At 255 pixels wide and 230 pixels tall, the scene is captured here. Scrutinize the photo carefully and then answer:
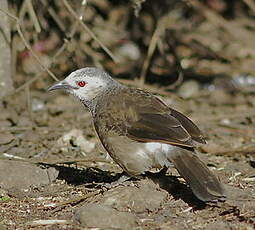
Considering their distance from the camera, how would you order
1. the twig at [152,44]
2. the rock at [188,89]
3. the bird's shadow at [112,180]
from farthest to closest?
the rock at [188,89] → the twig at [152,44] → the bird's shadow at [112,180]

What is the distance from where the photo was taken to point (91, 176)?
6094mm

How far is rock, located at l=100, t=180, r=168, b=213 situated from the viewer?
190 inches

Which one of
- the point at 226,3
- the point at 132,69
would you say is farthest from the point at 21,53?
the point at 226,3

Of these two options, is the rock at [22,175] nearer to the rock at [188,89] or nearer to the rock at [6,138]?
the rock at [6,138]

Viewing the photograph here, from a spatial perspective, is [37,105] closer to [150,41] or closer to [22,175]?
[150,41]

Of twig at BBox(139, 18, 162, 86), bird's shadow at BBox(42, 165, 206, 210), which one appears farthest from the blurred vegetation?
bird's shadow at BBox(42, 165, 206, 210)

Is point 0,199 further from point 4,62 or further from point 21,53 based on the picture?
point 21,53

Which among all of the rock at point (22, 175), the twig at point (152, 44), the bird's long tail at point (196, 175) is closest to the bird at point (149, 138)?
the bird's long tail at point (196, 175)

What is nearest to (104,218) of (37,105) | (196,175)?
(196,175)

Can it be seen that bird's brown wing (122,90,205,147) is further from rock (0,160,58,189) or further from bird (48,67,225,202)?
rock (0,160,58,189)

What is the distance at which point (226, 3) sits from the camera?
12.1 meters

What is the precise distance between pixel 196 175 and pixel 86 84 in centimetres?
157

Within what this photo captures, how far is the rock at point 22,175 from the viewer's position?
18.6 feet

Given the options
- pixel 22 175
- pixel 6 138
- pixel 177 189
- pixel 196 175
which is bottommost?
pixel 6 138
